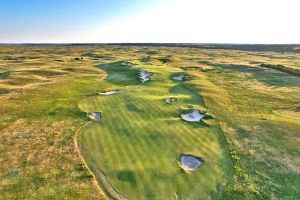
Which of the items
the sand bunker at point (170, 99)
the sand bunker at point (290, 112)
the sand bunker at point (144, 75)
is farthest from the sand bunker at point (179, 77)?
the sand bunker at point (290, 112)

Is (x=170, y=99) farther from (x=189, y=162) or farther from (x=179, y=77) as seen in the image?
(x=179, y=77)

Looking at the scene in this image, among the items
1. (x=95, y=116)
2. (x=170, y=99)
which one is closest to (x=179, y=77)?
(x=170, y=99)

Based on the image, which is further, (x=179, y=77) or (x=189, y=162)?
(x=179, y=77)

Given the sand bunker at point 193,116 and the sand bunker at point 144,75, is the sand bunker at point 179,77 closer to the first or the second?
the sand bunker at point 144,75

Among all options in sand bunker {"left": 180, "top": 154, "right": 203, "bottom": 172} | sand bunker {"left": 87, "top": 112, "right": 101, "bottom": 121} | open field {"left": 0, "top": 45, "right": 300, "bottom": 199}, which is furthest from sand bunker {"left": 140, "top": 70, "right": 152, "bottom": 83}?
sand bunker {"left": 180, "top": 154, "right": 203, "bottom": 172}

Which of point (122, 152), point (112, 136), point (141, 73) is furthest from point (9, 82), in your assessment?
point (122, 152)

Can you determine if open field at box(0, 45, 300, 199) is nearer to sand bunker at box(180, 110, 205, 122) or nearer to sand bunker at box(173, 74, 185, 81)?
sand bunker at box(180, 110, 205, 122)

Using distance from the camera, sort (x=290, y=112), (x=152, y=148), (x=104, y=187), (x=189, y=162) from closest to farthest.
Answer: (x=104, y=187), (x=189, y=162), (x=152, y=148), (x=290, y=112)
